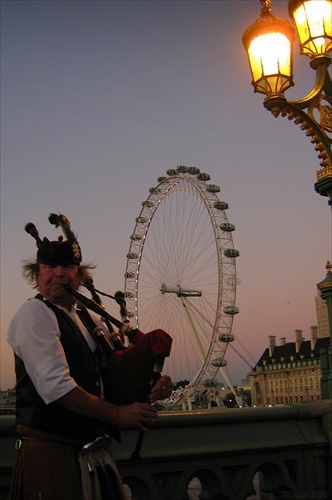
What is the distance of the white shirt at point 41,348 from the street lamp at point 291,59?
364cm

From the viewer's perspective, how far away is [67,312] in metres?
2.58

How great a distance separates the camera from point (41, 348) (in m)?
2.28

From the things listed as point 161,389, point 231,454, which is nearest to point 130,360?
point 161,389

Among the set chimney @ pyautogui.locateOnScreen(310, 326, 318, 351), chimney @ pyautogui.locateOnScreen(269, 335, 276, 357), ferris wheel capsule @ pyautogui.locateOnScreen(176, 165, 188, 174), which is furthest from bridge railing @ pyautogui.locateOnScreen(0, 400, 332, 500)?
chimney @ pyautogui.locateOnScreen(269, 335, 276, 357)

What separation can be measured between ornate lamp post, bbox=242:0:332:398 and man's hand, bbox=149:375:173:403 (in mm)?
3422

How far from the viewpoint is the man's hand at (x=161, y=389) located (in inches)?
94.9

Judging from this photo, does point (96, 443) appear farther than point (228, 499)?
No

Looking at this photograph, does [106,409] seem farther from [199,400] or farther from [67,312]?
[199,400]

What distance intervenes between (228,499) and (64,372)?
1.98 meters

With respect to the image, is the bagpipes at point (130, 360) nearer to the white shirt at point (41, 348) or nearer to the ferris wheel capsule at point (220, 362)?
the white shirt at point (41, 348)

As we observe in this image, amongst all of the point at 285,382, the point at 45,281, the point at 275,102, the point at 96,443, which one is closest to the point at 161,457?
the point at 96,443

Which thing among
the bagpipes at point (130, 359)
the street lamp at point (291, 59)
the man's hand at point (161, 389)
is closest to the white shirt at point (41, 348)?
the bagpipes at point (130, 359)

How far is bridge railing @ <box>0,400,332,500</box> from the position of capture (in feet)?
11.5

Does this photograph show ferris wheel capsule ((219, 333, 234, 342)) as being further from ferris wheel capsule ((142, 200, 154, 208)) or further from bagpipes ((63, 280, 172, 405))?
bagpipes ((63, 280, 172, 405))
